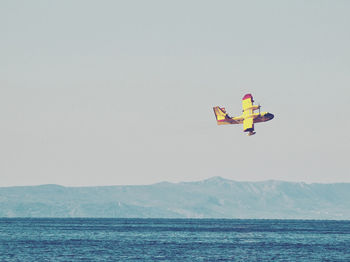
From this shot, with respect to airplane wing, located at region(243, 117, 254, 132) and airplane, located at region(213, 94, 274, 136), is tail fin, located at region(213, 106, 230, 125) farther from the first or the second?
airplane wing, located at region(243, 117, 254, 132)

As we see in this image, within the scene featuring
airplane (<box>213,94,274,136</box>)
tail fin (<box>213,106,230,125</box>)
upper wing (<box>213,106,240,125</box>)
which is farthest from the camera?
tail fin (<box>213,106,230,125</box>)

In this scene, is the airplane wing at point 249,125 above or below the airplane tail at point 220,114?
below

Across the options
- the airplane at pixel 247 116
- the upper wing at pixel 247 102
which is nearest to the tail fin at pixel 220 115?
the airplane at pixel 247 116

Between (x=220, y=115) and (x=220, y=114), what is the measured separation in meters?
0.25

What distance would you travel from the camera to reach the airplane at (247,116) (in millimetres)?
142500

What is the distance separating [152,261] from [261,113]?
1630 inches

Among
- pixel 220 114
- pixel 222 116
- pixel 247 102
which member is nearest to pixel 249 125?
pixel 247 102

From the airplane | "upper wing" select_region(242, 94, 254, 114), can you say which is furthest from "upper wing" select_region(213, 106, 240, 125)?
"upper wing" select_region(242, 94, 254, 114)

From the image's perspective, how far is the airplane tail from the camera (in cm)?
15375

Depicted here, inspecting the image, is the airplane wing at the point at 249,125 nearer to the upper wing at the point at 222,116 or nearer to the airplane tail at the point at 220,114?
the upper wing at the point at 222,116

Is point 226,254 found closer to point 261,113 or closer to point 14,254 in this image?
point 261,113

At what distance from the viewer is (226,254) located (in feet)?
431

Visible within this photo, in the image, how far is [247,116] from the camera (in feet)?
477

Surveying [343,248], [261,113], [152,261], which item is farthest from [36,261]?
[343,248]
